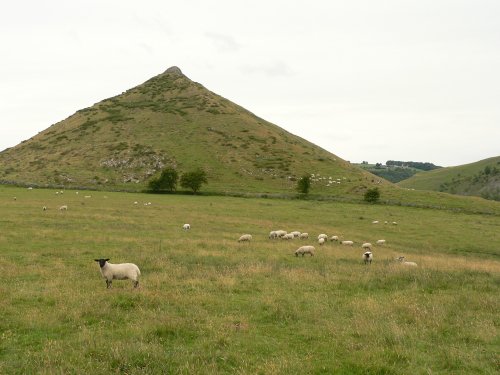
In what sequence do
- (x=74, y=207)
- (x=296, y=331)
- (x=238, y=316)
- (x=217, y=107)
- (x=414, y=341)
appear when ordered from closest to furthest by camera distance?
(x=414, y=341), (x=296, y=331), (x=238, y=316), (x=74, y=207), (x=217, y=107)

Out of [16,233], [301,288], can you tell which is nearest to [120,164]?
[16,233]

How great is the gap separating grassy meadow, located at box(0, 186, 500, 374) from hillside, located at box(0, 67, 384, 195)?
215 ft

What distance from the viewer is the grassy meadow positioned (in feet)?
33.2

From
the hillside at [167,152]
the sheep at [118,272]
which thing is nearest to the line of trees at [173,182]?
the hillside at [167,152]

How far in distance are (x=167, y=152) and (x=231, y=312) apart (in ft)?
359

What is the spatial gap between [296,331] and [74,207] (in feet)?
155

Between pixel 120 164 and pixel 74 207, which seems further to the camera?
pixel 120 164

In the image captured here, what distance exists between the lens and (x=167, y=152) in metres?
120

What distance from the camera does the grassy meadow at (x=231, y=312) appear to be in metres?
10.1

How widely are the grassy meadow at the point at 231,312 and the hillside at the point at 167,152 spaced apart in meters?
65.6

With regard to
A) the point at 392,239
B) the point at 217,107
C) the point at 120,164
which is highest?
the point at 217,107

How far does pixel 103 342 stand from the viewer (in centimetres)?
1090

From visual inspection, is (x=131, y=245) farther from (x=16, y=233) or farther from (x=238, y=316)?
(x=238, y=316)

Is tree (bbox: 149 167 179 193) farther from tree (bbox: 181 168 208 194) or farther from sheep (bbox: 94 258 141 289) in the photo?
sheep (bbox: 94 258 141 289)
